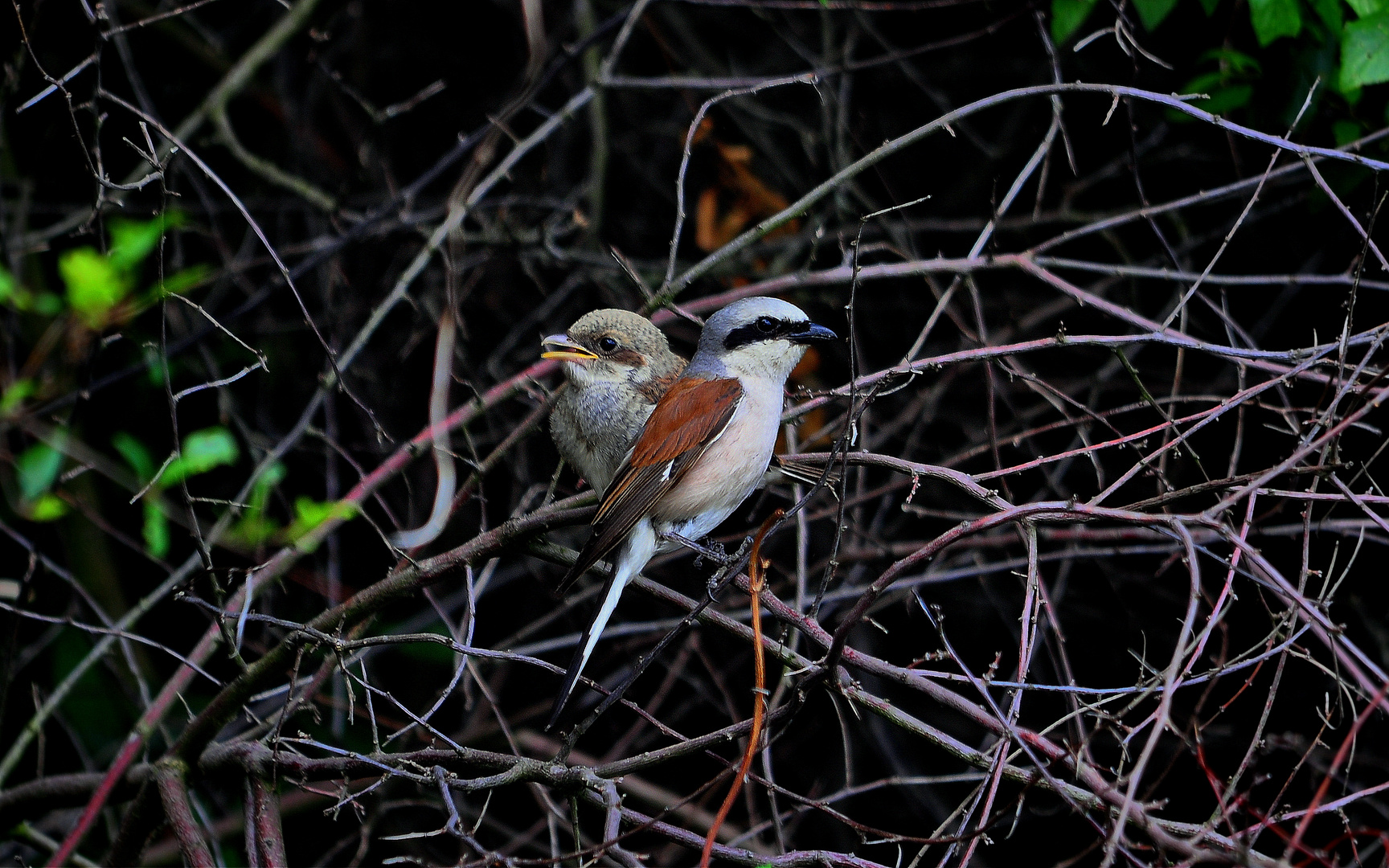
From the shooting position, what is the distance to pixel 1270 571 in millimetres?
1724

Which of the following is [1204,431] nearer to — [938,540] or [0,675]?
[938,540]

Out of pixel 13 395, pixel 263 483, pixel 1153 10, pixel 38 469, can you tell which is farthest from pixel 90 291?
pixel 1153 10

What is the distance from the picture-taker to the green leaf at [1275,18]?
2848 millimetres

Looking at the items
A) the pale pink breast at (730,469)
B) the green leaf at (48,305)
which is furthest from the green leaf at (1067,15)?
the green leaf at (48,305)

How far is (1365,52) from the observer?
266 cm

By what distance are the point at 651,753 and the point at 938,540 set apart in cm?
71

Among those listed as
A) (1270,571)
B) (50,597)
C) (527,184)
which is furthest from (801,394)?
(50,597)

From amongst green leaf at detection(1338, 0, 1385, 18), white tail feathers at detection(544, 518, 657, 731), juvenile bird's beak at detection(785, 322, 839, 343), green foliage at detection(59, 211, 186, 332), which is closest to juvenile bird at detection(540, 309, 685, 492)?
white tail feathers at detection(544, 518, 657, 731)

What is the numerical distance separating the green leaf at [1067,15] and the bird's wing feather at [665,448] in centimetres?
148

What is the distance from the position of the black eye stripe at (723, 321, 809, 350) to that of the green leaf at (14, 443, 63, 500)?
2.21 m

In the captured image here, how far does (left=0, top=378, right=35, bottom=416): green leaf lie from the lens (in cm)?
328

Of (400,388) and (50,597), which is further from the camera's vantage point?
(400,388)

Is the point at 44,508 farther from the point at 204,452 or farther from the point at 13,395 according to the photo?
the point at 204,452

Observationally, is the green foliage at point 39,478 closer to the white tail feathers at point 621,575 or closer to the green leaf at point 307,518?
the green leaf at point 307,518
